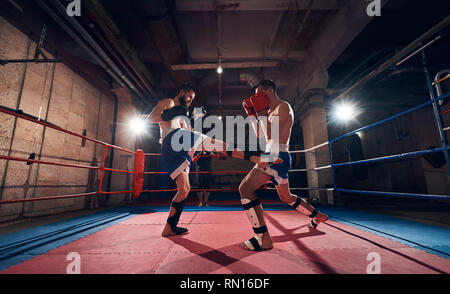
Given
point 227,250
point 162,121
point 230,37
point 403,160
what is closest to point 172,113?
point 162,121

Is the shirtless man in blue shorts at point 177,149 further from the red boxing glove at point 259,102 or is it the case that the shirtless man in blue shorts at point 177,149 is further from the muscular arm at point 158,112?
the red boxing glove at point 259,102

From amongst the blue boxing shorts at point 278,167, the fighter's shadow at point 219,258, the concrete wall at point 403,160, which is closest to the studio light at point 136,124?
the fighter's shadow at point 219,258

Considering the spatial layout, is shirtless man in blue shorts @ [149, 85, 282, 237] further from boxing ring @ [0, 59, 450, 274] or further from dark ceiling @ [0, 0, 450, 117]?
dark ceiling @ [0, 0, 450, 117]

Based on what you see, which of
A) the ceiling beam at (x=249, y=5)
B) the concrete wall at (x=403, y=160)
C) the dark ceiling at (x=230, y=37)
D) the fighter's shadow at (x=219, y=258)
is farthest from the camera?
the concrete wall at (x=403, y=160)

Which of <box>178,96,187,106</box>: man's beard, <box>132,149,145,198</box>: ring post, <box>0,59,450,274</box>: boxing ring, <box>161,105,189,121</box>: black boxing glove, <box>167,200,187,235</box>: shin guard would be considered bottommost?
<box>0,59,450,274</box>: boxing ring

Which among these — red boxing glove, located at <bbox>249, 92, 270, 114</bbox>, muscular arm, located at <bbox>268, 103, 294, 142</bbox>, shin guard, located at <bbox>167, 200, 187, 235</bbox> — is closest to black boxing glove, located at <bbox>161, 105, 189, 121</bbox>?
red boxing glove, located at <bbox>249, 92, 270, 114</bbox>

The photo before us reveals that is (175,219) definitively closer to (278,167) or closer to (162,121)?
(162,121)

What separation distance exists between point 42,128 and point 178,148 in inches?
148

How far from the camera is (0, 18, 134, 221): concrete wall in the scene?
10.3 ft

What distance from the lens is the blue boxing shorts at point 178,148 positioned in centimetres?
212

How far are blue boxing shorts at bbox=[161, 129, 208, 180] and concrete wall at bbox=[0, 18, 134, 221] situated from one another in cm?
333

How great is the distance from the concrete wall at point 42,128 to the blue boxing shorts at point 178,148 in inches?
131

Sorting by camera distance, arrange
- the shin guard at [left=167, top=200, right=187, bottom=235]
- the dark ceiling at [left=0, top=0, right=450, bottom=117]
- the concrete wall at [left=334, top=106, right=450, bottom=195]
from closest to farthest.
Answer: the shin guard at [left=167, top=200, right=187, bottom=235], the dark ceiling at [left=0, top=0, right=450, bottom=117], the concrete wall at [left=334, top=106, right=450, bottom=195]

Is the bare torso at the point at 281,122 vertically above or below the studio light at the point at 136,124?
below
